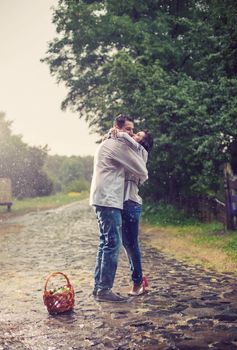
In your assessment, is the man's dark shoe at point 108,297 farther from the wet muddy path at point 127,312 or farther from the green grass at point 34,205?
the green grass at point 34,205

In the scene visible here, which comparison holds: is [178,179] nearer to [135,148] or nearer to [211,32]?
[211,32]

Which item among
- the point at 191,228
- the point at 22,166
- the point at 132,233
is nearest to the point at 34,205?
the point at 22,166

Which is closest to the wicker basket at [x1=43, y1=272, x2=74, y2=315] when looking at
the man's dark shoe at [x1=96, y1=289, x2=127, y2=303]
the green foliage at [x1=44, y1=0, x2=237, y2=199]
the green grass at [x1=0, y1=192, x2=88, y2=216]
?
the man's dark shoe at [x1=96, y1=289, x2=127, y2=303]

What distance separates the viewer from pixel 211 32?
39.1 feet

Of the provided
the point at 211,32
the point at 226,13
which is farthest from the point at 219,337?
the point at 211,32

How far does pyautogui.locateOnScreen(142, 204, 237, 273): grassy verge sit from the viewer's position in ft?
23.3

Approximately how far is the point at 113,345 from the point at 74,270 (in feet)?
11.2

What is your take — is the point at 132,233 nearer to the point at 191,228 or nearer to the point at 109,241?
the point at 109,241

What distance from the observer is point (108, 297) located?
4.50 m

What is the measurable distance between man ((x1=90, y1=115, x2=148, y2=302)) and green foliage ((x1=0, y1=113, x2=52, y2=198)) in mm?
34413

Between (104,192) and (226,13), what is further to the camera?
(226,13)

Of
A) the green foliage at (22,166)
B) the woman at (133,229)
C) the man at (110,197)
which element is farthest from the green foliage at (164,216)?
the green foliage at (22,166)

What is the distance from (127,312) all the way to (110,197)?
1.29 m

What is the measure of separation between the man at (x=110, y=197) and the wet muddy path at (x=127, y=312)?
1.00ft
